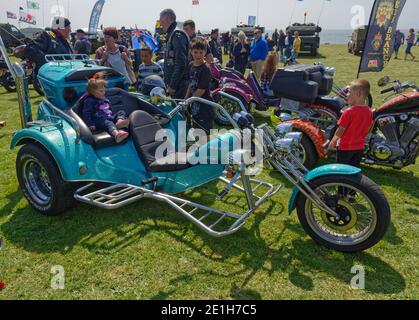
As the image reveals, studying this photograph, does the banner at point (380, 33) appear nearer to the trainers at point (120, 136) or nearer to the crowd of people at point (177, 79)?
the crowd of people at point (177, 79)

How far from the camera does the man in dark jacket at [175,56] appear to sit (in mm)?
4988

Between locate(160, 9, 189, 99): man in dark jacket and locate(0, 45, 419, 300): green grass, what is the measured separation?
2.01m

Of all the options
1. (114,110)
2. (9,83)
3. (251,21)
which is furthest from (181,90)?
(251,21)

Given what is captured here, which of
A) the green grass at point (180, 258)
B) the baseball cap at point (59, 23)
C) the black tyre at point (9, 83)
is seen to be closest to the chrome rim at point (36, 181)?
the green grass at point (180, 258)

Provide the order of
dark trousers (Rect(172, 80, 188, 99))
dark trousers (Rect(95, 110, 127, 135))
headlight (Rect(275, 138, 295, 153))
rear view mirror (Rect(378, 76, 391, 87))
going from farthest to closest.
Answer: dark trousers (Rect(172, 80, 188, 99)) → rear view mirror (Rect(378, 76, 391, 87)) → dark trousers (Rect(95, 110, 127, 135)) → headlight (Rect(275, 138, 295, 153))

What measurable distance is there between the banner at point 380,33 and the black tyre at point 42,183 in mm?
6511

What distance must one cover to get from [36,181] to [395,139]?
472 centimetres

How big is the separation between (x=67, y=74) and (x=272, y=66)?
16.7 feet

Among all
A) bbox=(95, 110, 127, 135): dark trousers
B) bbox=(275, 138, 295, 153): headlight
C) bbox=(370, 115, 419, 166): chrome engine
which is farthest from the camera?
bbox=(370, 115, 419, 166): chrome engine

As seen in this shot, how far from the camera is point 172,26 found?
5504 mm

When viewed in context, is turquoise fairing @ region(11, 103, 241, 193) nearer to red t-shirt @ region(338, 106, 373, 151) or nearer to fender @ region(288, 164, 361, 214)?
fender @ region(288, 164, 361, 214)

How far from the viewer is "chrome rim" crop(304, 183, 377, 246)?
2.97m

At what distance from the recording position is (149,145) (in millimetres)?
3871

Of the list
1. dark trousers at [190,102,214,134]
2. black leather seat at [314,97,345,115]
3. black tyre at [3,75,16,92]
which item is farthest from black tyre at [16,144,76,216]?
black tyre at [3,75,16,92]
